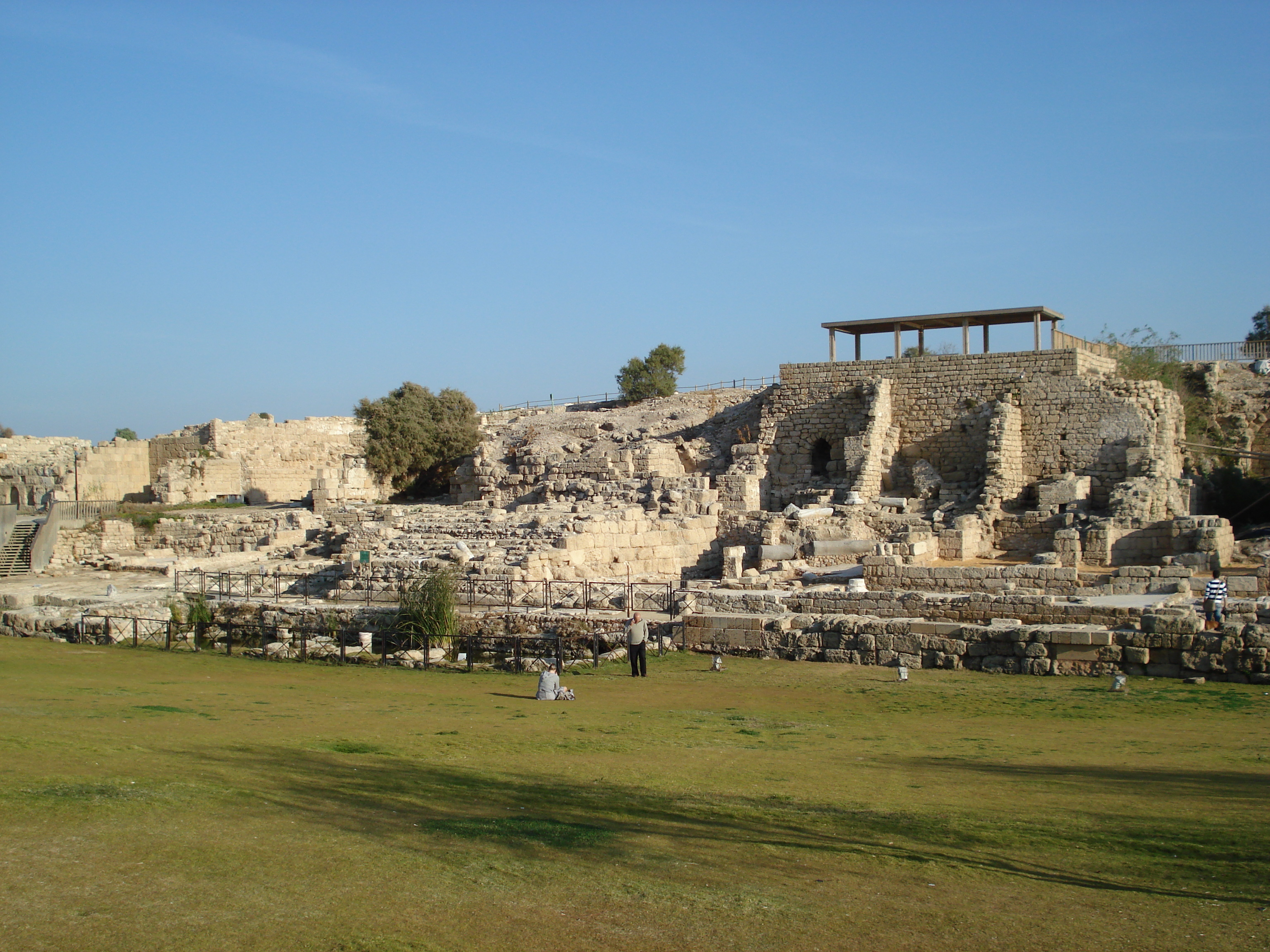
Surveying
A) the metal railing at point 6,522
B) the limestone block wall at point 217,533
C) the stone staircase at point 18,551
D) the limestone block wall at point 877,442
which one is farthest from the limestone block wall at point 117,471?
the limestone block wall at point 877,442

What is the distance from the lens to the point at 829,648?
15055 mm

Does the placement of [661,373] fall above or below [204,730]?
above

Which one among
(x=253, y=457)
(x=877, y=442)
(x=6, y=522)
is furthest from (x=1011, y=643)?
(x=253, y=457)

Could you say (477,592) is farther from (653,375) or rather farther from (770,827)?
(653,375)

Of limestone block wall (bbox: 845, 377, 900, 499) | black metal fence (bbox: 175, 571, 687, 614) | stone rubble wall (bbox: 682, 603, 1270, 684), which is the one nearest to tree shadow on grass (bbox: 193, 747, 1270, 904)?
stone rubble wall (bbox: 682, 603, 1270, 684)

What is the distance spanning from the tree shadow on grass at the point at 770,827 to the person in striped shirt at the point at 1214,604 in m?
6.01

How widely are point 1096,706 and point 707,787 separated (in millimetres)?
5400

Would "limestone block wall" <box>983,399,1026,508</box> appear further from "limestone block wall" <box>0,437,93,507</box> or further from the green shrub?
"limestone block wall" <box>0,437,93,507</box>

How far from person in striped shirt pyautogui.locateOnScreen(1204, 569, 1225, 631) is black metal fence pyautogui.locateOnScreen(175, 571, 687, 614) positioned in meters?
7.18

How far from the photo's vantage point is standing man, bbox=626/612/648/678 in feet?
47.3

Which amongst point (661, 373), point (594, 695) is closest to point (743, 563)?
point (594, 695)

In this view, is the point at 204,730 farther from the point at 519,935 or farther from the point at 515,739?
the point at 519,935

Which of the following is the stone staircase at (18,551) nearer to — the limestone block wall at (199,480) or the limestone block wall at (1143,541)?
the limestone block wall at (199,480)

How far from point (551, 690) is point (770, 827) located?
6080 millimetres
